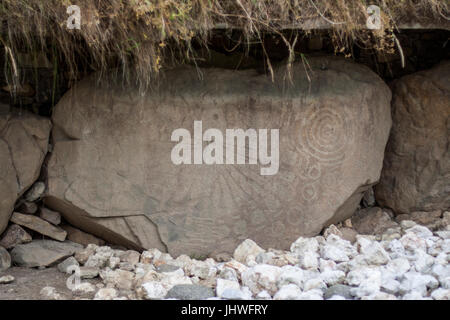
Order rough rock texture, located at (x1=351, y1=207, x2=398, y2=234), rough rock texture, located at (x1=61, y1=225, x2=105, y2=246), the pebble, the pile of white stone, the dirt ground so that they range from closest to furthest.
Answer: the pile of white stone → the dirt ground → the pebble → rough rock texture, located at (x1=61, y1=225, x2=105, y2=246) → rough rock texture, located at (x1=351, y1=207, x2=398, y2=234)

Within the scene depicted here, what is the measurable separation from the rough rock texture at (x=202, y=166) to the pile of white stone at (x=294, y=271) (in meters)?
0.13

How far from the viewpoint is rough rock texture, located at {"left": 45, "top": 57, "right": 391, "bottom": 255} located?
3.03 meters

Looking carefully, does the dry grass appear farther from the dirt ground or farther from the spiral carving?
the dirt ground

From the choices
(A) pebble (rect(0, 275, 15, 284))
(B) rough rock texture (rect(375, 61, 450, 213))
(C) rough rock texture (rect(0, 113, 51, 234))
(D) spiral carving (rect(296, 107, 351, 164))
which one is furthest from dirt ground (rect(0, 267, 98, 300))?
(B) rough rock texture (rect(375, 61, 450, 213))

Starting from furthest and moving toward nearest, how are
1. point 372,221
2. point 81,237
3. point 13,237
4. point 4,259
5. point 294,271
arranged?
point 372,221 < point 81,237 < point 13,237 < point 4,259 < point 294,271

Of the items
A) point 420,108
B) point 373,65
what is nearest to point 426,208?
point 420,108

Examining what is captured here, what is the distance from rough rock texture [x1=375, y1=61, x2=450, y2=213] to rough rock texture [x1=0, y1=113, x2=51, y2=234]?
2.10 meters

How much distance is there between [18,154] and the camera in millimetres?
3006

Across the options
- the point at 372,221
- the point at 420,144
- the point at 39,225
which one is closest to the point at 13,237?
the point at 39,225

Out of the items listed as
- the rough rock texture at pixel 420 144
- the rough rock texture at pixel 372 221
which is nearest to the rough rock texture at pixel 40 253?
the rough rock texture at pixel 372 221

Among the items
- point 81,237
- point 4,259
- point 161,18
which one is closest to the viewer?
point 161,18

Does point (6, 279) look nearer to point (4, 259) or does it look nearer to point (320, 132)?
point (4, 259)

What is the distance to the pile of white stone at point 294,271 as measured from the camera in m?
2.43

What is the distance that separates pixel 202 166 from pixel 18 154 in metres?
0.99
